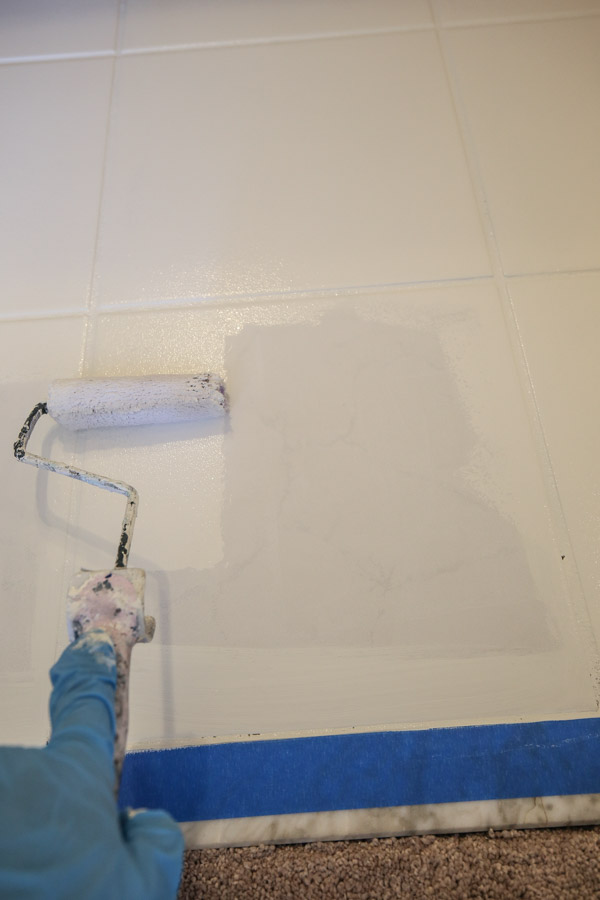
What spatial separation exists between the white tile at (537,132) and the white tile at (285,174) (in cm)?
7

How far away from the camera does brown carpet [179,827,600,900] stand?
2.51 ft

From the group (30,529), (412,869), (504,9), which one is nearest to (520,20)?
(504,9)

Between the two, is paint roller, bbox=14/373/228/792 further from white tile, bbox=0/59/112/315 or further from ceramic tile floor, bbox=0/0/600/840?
white tile, bbox=0/59/112/315

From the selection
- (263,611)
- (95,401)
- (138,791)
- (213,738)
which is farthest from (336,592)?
(95,401)

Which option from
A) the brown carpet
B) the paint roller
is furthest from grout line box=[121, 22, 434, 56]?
the brown carpet

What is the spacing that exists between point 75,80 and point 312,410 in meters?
1.19

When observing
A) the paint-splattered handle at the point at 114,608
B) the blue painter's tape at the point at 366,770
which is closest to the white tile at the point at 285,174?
the paint-splattered handle at the point at 114,608

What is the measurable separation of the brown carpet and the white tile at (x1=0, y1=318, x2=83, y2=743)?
0.35m

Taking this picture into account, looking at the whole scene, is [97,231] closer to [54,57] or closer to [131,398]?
[131,398]

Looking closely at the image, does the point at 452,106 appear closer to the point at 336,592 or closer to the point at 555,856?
the point at 336,592

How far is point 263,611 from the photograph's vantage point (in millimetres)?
965

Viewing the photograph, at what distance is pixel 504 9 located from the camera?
160 cm

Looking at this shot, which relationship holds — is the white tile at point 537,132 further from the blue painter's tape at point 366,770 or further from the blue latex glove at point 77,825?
the blue latex glove at point 77,825

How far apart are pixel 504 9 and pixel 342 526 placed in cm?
154
